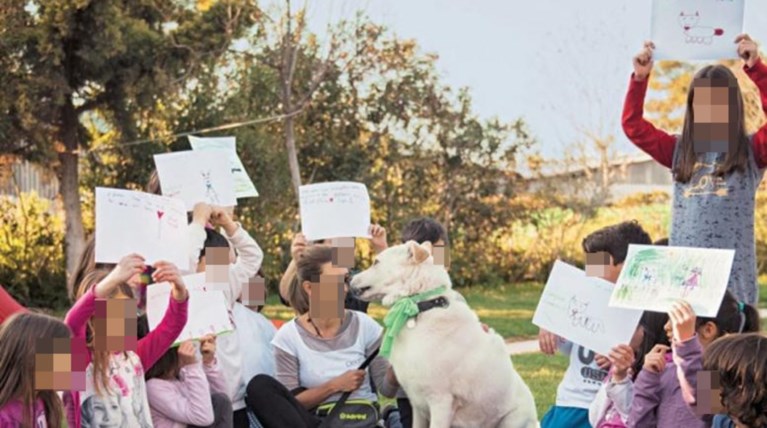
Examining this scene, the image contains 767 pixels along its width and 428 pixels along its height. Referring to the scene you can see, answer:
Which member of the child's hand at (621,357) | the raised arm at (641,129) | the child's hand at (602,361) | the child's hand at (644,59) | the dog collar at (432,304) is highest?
the child's hand at (644,59)

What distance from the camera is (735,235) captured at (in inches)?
222

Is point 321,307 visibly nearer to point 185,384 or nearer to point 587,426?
point 185,384

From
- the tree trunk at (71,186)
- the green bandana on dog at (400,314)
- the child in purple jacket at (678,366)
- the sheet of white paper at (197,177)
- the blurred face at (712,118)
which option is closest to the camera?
the child in purple jacket at (678,366)

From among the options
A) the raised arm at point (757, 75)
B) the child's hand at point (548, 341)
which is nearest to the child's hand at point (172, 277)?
the child's hand at point (548, 341)

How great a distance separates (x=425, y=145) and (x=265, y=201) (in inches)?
146

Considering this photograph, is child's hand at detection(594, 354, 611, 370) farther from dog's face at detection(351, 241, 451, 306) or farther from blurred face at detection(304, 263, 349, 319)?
blurred face at detection(304, 263, 349, 319)

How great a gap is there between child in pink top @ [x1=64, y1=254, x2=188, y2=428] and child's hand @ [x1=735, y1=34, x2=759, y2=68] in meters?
2.75

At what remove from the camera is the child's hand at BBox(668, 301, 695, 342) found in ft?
14.8

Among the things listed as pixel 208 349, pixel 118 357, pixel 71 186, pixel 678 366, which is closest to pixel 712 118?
pixel 678 366

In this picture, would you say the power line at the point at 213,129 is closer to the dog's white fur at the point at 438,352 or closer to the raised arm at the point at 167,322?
the dog's white fur at the point at 438,352

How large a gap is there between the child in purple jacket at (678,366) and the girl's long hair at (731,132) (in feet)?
2.48

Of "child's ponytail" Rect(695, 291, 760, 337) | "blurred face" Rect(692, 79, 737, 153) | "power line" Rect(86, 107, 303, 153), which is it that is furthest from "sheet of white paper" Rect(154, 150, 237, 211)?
"power line" Rect(86, 107, 303, 153)

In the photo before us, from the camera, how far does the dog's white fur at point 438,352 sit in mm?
5773

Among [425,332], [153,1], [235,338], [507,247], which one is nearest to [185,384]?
[235,338]
